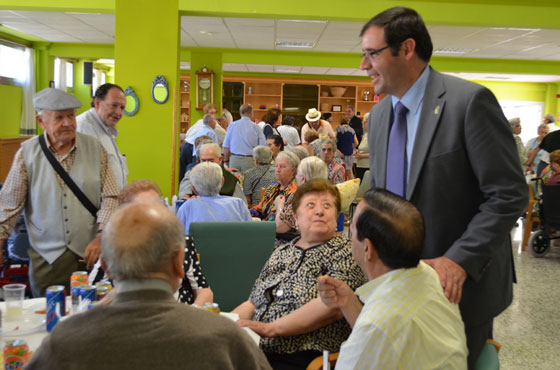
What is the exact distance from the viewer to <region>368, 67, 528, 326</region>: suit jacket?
157cm

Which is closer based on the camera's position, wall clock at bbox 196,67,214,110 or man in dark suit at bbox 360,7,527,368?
man in dark suit at bbox 360,7,527,368

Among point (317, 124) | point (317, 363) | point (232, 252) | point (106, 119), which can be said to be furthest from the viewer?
point (317, 124)

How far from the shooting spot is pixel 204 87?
12734 millimetres

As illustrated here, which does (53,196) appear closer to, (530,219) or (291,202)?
(291,202)

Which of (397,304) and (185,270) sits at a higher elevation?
(397,304)

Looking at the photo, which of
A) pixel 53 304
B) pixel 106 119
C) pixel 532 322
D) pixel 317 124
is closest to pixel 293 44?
pixel 317 124

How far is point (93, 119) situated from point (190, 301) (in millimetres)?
2113

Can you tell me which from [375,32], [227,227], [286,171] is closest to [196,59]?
[286,171]

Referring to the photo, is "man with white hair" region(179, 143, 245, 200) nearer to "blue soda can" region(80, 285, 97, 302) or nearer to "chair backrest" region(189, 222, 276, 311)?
"chair backrest" region(189, 222, 276, 311)

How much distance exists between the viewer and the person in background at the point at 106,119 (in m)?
4.07

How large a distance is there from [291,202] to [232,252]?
2.35 feet

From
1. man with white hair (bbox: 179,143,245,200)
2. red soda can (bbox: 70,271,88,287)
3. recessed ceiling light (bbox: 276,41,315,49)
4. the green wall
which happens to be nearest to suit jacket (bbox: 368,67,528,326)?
red soda can (bbox: 70,271,88,287)

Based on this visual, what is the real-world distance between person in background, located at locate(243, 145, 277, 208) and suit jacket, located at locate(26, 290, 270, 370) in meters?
4.66

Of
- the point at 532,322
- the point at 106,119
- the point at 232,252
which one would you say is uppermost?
the point at 106,119
